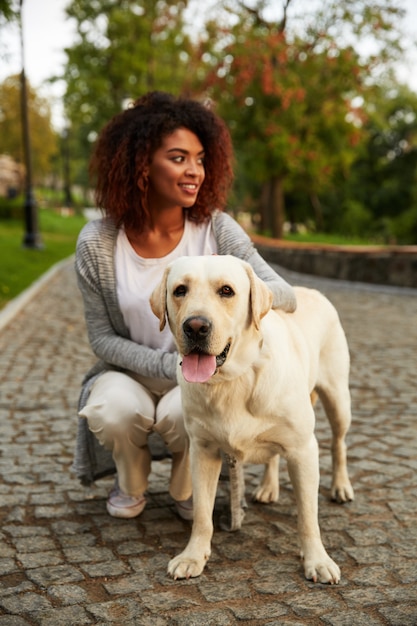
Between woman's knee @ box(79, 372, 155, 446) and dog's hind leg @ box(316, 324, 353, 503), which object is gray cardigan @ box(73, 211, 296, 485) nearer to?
woman's knee @ box(79, 372, 155, 446)

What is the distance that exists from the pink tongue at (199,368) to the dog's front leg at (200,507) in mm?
582

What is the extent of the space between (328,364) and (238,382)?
94 cm

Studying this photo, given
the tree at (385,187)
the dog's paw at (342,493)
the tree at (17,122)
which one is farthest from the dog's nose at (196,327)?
the tree at (385,187)

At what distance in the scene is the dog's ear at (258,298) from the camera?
9.03 feet

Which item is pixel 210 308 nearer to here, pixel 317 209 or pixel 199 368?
pixel 199 368

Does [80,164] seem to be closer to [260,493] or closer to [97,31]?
[97,31]

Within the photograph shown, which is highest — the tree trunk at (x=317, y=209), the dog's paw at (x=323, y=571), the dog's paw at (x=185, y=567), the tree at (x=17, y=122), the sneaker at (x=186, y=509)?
the tree at (x=17, y=122)

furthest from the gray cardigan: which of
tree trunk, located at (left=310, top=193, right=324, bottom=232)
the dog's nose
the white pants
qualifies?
tree trunk, located at (left=310, top=193, right=324, bottom=232)

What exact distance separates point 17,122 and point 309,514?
41.3 meters

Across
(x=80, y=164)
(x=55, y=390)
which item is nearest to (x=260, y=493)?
(x=55, y=390)

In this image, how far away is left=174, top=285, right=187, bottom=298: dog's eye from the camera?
2713mm

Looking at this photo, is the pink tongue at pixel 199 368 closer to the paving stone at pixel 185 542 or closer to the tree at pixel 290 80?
the paving stone at pixel 185 542

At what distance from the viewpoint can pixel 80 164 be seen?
79875mm

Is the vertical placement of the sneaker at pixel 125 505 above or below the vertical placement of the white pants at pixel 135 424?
below
